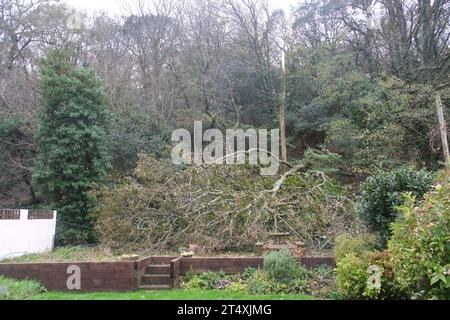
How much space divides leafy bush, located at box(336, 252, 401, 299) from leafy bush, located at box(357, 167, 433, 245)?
140cm

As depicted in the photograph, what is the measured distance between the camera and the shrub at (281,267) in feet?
18.4

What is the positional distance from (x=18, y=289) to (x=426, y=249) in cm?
524

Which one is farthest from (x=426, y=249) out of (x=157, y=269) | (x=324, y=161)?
(x=324, y=161)

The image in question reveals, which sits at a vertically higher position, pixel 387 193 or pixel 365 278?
pixel 387 193

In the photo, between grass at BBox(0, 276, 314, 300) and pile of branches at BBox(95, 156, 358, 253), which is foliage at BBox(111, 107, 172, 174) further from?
grass at BBox(0, 276, 314, 300)

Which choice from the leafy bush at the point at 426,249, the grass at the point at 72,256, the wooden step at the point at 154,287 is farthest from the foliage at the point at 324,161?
the leafy bush at the point at 426,249

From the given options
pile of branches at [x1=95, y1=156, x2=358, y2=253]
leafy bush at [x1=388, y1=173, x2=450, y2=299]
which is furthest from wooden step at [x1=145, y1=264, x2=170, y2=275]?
leafy bush at [x1=388, y1=173, x2=450, y2=299]

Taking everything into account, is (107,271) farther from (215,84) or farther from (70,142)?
(215,84)

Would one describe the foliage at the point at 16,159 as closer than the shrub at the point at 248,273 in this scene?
No

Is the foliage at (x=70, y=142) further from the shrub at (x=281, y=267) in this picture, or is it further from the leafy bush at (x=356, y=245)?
the leafy bush at (x=356, y=245)

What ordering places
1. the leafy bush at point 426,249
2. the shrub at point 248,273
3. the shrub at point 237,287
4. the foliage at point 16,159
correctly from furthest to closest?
1. the foliage at point 16,159
2. the shrub at point 248,273
3. the shrub at point 237,287
4. the leafy bush at point 426,249

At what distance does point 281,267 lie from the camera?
220 inches

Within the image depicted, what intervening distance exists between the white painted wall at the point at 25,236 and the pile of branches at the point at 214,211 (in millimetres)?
1481
